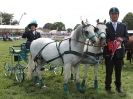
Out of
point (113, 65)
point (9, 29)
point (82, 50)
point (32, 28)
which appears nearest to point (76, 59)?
point (82, 50)

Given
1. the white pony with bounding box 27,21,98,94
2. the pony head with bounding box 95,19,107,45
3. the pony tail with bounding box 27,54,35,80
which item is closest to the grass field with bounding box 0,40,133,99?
the pony tail with bounding box 27,54,35,80

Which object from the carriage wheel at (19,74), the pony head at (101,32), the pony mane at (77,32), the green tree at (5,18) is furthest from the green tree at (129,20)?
the pony head at (101,32)

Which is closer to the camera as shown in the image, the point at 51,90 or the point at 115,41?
the point at 115,41

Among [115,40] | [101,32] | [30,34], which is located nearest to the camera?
[101,32]

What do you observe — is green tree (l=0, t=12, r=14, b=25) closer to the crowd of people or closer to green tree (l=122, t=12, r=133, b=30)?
green tree (l=122, t=12, r=133, b=30)

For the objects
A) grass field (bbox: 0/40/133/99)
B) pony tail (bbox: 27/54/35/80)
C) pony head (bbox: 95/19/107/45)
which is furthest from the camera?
pony tail (bbox: 27/54/35/80)

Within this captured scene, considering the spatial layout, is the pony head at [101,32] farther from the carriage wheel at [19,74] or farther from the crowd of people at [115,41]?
the carriage wheel at [19,74]

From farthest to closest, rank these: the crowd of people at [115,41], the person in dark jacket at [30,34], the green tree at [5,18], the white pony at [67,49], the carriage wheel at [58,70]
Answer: the green tree at [5,18], the carriage wheel at [58,70], the person in dark jacket at [30,34], the crowd of people at [115,41], the white pony at [67,49]

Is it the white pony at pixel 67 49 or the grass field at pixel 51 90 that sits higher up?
the white pony at pixel 67 49

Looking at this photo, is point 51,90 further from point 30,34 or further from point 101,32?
point 30,34

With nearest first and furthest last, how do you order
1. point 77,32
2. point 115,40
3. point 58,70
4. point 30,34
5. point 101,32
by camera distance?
point 101,32 < point 115,40 < point 77,32 < point 30,34 < point 58,70

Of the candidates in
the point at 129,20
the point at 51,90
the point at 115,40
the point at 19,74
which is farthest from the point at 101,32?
the point at 129,20

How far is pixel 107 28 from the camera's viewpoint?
31.0 feet

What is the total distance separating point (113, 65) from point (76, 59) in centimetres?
111
